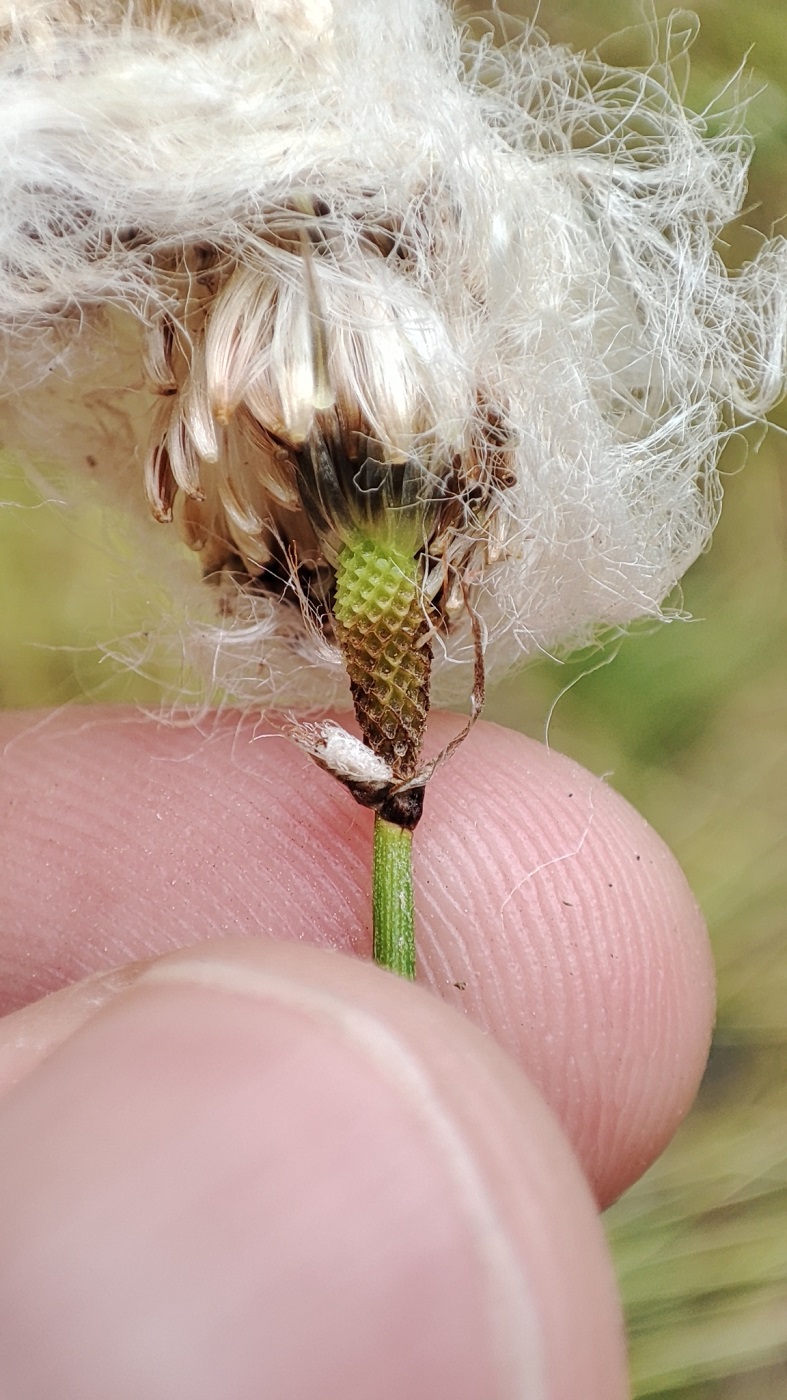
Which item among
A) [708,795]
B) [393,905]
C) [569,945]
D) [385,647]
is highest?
[385,647]

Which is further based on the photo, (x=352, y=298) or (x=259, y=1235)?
(x=352, y=298)

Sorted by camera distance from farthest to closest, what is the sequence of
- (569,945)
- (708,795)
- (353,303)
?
1. (708,795)
2. (569,945)
3. (353,303)

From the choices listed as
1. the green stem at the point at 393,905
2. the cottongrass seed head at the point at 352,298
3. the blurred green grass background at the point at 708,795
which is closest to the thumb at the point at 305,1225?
the green stem at the point at 393,905

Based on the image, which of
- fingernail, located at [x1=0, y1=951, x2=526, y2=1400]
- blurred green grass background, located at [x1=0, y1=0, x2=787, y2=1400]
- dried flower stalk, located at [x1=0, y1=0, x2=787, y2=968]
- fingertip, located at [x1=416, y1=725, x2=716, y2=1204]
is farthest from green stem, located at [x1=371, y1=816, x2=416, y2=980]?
blurred green grass background, located at [x1=0, y1=0, x2=787, y2=1400]

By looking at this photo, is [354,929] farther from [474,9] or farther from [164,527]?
[474,9]

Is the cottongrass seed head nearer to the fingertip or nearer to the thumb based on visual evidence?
the fingertip

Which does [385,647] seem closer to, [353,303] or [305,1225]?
[353,303]

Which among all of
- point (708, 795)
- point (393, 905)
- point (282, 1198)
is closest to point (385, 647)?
point (393, 905)

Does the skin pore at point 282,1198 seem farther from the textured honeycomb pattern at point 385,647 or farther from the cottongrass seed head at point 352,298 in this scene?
the cottongrass seed head at point 352,298
